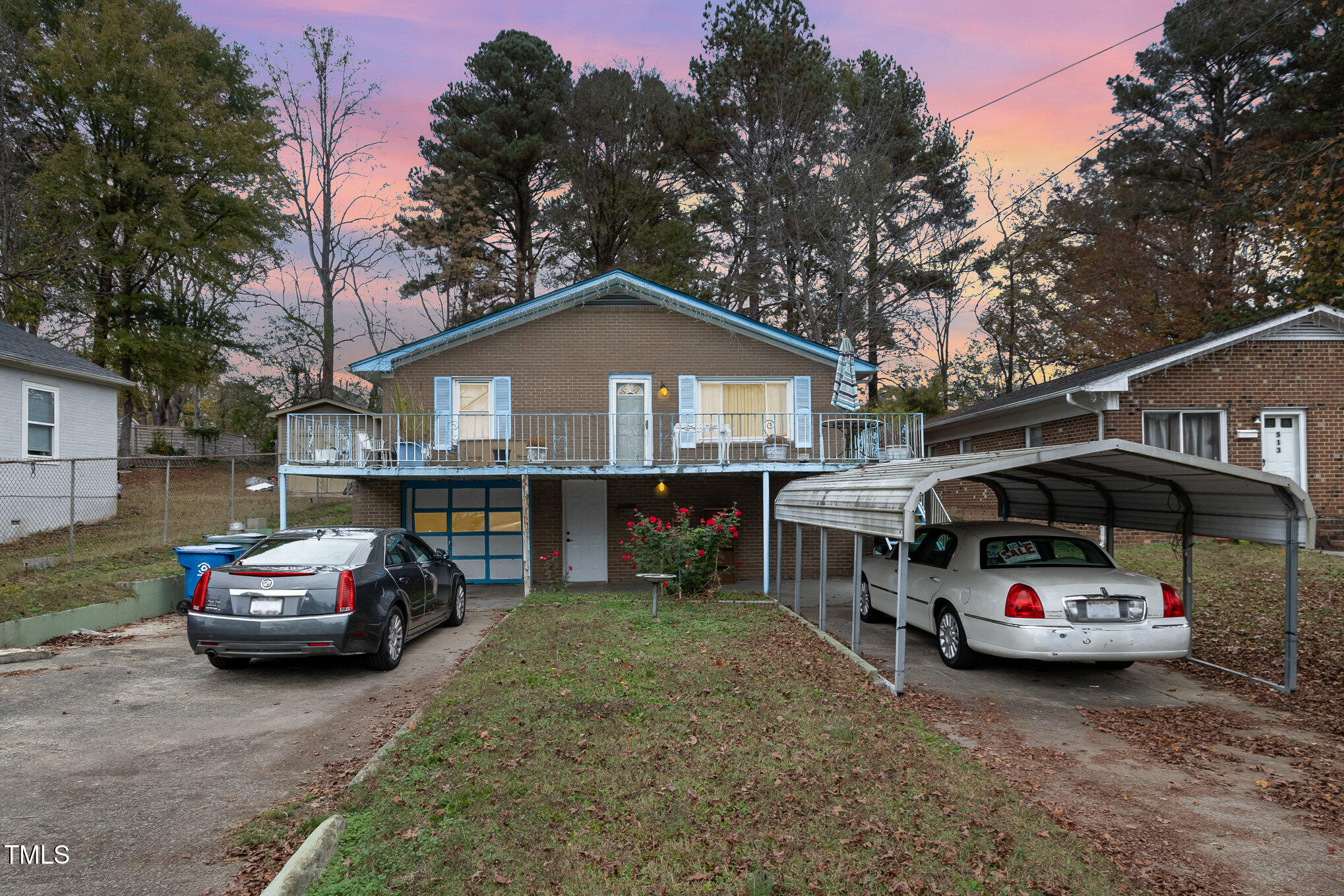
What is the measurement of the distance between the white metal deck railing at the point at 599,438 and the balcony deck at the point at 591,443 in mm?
20

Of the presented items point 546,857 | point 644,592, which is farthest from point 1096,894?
point 644,592

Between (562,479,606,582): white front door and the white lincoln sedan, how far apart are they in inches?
343

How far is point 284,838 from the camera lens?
13.4 feet

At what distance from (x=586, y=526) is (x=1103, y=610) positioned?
11144 millimetres

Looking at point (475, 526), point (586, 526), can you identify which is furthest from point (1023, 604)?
point (475, 526)

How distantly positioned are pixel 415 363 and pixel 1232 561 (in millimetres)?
16661

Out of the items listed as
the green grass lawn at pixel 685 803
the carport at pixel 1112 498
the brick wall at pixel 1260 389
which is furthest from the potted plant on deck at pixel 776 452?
the green grass lawn at pixel 685 803

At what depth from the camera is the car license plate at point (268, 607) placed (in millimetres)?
7352

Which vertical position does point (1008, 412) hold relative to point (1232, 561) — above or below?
above

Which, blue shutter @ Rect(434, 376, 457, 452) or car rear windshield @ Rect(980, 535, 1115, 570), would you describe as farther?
blue shutter @ Rect(434, 376, 457, 452)

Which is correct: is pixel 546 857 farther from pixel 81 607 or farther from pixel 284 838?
pixel 81 607


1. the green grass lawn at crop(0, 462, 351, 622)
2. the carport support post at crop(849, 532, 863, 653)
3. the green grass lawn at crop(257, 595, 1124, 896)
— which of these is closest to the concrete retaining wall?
the green grass lawn at crop(0, 462, 351, 622)

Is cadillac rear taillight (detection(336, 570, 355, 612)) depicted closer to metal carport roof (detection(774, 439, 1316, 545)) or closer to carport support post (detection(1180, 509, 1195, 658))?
metal carport roof (detection(774, 439, 1316, 545))

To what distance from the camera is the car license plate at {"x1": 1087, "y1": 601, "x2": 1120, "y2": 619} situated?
6.73m
